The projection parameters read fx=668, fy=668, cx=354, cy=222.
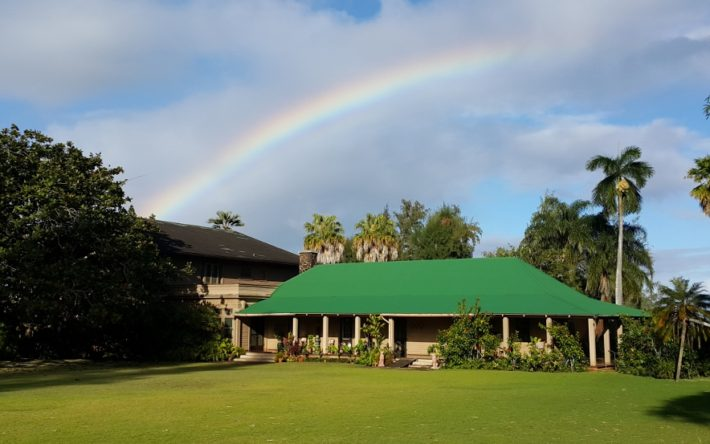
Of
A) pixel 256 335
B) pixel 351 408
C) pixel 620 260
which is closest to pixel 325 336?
pixel 256 335

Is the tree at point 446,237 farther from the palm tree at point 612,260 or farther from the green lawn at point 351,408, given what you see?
the green lawn at point 351,408

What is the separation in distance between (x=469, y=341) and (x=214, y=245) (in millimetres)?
21082

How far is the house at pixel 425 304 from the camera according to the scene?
98.5ft

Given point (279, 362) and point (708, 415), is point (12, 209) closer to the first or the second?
point (279, 362)

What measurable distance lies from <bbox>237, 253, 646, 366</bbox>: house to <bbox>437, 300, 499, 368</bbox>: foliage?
2.69 ft

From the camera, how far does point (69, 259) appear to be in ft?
101

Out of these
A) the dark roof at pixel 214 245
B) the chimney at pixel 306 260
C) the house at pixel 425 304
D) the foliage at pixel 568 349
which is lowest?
the foliage at pixel 568 349

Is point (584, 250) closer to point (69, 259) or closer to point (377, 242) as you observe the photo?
point (377, 242)

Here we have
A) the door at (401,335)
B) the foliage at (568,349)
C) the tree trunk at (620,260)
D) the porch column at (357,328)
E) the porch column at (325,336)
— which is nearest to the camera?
the foliage at (568,349)

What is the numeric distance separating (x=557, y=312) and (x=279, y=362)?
1381cm

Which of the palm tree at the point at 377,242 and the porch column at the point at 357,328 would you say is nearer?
the porch column at the point at 357,328

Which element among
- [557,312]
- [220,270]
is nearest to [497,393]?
[557,312]

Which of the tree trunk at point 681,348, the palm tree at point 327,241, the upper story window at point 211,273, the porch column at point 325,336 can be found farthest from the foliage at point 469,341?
the palm tree at point 327,241

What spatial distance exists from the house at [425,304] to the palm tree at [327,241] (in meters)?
17.6
